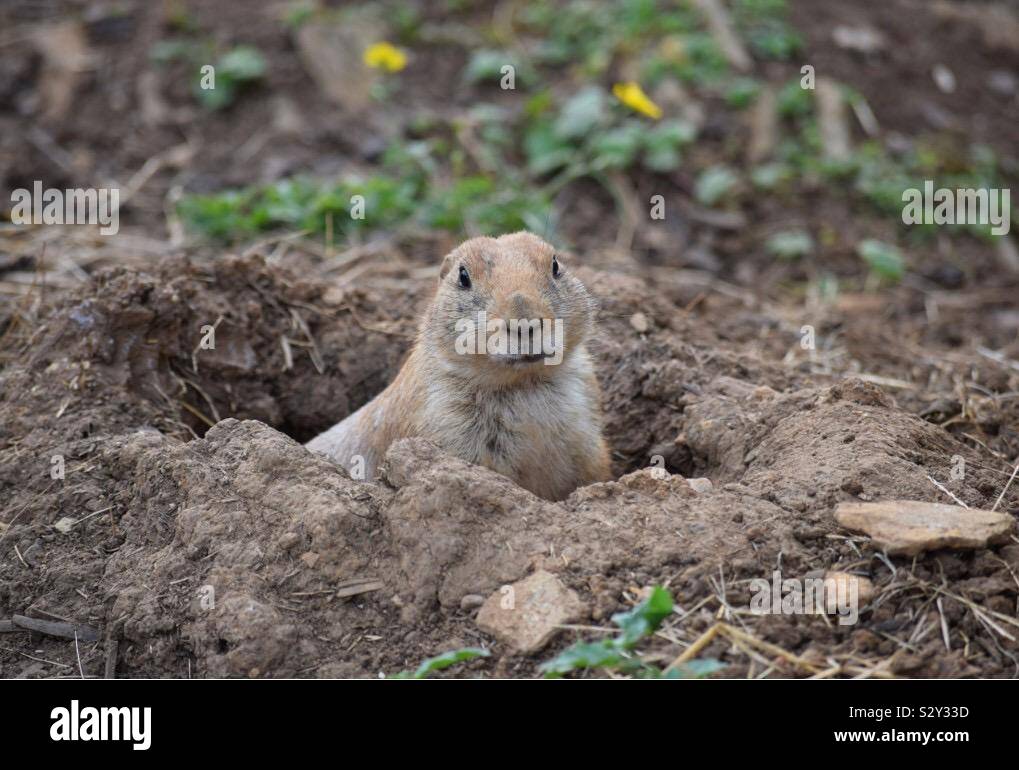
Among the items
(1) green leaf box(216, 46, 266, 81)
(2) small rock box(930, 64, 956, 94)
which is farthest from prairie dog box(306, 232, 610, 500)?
(2) small rock box(930, 64, 956, 94)

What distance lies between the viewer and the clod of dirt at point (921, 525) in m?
4.24

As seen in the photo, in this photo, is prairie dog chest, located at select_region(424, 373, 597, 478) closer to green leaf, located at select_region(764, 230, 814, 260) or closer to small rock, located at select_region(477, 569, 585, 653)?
small rock, located at select_region(477, 569, 585, 653)

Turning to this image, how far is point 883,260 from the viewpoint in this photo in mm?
9664

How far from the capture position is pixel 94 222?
9.46 meters

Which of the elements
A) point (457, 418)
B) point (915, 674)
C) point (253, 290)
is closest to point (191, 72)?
point (253, 290)

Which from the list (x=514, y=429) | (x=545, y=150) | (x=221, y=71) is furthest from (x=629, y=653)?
(x=221, y=71)

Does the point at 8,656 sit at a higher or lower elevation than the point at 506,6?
lower

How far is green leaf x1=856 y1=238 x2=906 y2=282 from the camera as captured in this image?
9.60 metres

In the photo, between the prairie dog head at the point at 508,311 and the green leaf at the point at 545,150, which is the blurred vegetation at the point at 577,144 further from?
the prairie dog head at the point at 508,311

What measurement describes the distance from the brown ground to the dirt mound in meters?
0.01

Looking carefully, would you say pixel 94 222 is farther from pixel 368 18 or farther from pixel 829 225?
pixel 829 225

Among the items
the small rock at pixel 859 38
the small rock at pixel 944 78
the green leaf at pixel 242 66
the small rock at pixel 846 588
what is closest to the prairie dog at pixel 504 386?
the small rock at pixel 846 588

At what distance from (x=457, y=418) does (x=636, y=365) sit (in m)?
1.52

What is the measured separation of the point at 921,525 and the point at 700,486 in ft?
3.34
